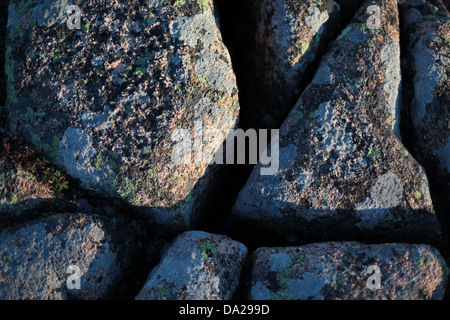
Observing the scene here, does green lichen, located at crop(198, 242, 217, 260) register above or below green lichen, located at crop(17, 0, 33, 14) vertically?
below

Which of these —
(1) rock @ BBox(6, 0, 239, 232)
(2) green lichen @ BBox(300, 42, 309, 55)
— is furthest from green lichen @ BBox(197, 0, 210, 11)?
(2) green lichen @ BBox(300, 42, 309, 55)

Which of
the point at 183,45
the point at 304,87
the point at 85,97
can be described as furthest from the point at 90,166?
the point at 304,87

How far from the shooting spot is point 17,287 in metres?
3.15

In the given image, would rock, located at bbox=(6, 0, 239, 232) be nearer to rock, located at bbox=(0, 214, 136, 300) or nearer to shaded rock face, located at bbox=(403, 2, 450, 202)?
rock, located at bbox=(0, 214, 136, 300)

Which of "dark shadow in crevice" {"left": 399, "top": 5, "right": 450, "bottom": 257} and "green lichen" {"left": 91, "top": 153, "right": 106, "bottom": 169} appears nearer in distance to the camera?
"green lichen" {"left": 91, "top": 153, "right": 106, "bottom": 169}

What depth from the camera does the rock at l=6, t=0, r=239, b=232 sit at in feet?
10.9

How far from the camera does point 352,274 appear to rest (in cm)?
300

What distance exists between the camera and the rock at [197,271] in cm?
302

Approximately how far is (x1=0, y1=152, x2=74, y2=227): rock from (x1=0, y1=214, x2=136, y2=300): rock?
154 millimetres

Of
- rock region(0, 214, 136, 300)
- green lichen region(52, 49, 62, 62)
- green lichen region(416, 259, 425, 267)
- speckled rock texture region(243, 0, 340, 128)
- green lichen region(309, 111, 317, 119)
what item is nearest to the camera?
green lichen region(416, 259, 425, 267)

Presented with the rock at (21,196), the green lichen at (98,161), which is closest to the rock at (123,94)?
the green lichen at (98,161)

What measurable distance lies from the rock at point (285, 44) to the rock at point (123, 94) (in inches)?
26.9

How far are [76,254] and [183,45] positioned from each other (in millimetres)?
2167

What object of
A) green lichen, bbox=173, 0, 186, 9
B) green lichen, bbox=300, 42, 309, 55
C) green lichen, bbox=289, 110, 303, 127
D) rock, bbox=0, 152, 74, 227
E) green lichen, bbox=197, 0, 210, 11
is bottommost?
rock, bbox=0, 152, 74, 227
